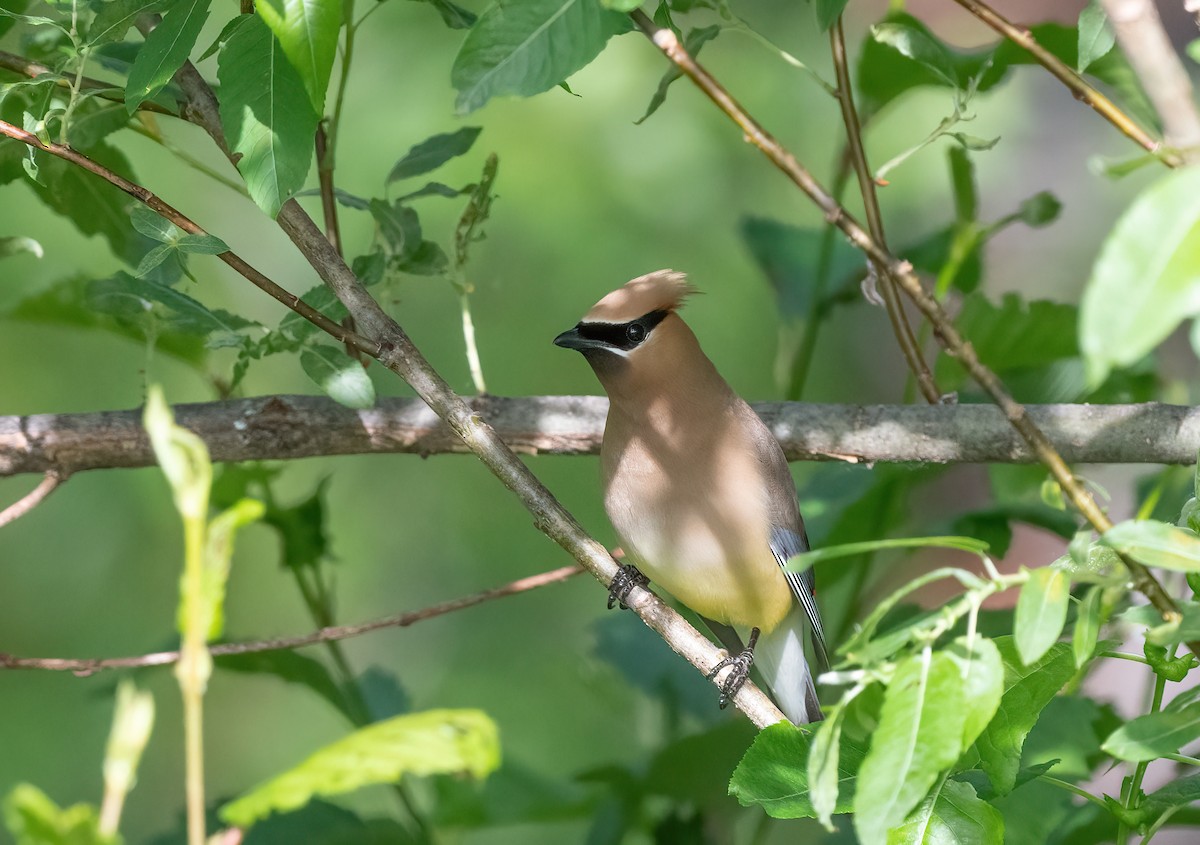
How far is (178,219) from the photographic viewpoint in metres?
1.77

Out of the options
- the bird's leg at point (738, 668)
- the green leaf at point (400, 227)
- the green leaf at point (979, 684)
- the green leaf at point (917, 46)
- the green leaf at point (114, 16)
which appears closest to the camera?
the green leaf at point (979, 684)

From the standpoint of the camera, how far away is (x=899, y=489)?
251cm

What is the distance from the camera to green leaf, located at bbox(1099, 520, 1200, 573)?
3.10 ft

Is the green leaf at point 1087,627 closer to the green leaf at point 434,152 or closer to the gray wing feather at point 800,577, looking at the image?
the green leaf at point 434,152

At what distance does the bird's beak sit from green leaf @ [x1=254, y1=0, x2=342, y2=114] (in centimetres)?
135

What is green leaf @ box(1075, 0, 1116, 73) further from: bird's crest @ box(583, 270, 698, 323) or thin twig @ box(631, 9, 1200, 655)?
bird's crest @ box(583, 270, 698, 323)

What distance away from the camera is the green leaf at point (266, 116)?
1.47 m

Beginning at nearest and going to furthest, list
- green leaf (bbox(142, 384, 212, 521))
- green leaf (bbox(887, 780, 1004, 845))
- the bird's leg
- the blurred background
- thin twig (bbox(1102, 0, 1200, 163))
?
green leaf (bbox(142, 384, 212, 521)) < thin twig (bbox(1102, 0, 1200, 163)) < green leaf (bbox(887, 780, 1004, 845)) < the bird's leg < the blurred background

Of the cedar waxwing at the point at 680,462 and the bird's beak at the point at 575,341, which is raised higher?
the bird's beak at the point at 575,341

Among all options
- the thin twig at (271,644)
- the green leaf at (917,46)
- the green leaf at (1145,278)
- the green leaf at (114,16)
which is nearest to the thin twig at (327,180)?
the green leaf at (114,16)

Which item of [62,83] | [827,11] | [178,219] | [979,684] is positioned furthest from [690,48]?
[979,684]

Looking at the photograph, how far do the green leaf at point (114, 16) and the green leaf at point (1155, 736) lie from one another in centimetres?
138

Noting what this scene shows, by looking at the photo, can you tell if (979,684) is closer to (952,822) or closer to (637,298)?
(952,822)

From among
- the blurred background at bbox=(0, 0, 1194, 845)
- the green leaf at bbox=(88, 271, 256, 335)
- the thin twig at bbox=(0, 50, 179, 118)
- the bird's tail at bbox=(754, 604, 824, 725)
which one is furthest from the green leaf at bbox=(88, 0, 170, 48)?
the blurred background at bbox=(0, 0, 1194, 845)
